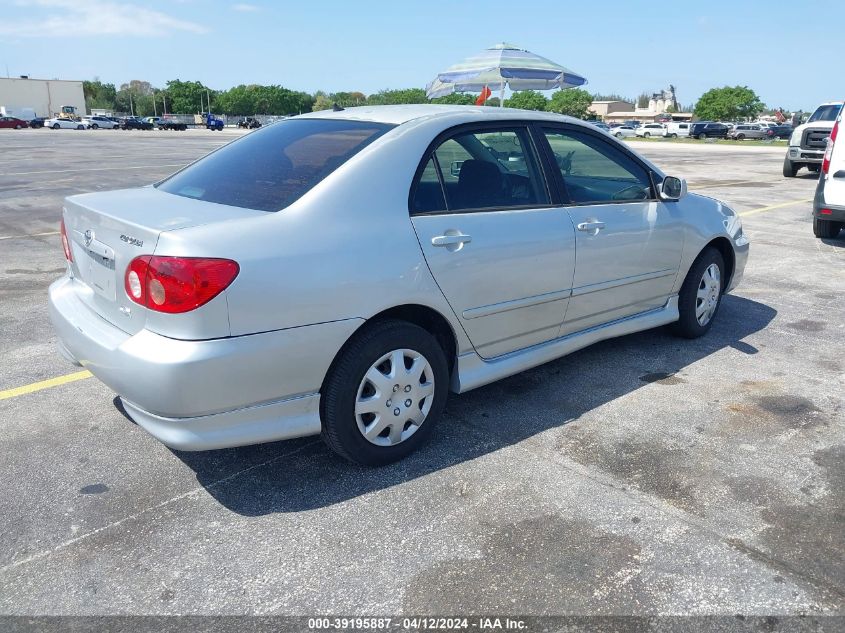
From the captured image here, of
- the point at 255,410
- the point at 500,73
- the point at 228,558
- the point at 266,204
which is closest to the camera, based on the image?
the point at 228,558

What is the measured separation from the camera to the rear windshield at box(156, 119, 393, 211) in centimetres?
307

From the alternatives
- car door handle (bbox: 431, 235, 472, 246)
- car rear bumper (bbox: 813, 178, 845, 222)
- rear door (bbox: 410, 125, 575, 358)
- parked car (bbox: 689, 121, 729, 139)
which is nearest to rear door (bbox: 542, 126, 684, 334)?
rear door (bbox: 410, 125, 575, 358)

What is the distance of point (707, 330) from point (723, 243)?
2.13 feet

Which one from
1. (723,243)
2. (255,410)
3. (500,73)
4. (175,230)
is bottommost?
(255,410)

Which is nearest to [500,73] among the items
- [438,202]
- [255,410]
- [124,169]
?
[124,169]

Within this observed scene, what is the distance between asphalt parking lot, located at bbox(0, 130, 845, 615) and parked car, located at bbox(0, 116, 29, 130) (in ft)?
258

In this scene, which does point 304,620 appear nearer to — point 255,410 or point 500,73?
point 255,410

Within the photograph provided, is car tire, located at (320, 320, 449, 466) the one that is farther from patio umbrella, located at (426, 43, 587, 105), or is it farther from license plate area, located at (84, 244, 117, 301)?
patio umbrella, located at (426, 43, 587, 105)

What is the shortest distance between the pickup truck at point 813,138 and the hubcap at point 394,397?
673 inches

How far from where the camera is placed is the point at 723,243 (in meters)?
5.03

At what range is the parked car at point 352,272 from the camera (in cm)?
264

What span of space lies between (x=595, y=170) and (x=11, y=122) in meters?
80.5

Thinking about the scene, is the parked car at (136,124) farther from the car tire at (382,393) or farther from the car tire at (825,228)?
the car tire at (382,393)

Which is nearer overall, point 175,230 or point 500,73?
point 175,230
